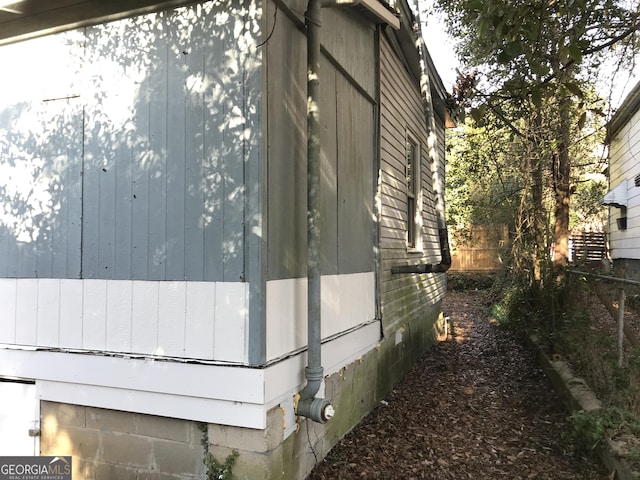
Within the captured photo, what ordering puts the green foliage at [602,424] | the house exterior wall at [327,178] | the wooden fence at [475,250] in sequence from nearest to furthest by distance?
the house exterior wall at [327,178], the green foliage at [602,424], the wooden fence at [475,250]

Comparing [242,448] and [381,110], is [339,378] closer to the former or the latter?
[242,448]

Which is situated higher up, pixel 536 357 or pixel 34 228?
pixel 34 228

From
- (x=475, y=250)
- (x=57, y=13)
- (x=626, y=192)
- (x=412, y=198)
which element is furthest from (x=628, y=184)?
(x=57, y=13)

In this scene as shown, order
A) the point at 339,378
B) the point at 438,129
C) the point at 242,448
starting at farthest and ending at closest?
the point at 438,129 < the point at 339,378 < the point at 242,448

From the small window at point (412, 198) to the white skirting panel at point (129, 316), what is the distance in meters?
4.80

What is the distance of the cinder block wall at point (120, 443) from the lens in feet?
11.2

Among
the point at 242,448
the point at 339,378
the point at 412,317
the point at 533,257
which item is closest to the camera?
the point at 242,448

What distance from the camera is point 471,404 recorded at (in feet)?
20.2

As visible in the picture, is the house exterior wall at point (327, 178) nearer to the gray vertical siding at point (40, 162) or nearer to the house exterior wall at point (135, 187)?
the house exterior wall at point (135, 187)

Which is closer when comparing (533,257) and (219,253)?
A: (219,253)

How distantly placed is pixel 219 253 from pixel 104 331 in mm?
1128

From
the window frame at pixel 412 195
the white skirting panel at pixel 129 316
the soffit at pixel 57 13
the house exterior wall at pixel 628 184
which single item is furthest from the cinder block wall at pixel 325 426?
the house exterior wall at pixel 628 184

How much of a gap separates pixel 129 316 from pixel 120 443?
94cm

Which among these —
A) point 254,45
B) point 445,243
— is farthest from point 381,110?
point 254,45
